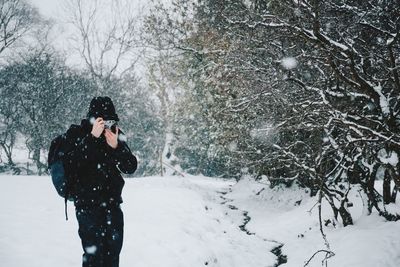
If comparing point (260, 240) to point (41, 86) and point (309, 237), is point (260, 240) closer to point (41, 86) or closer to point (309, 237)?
point (309, 237)

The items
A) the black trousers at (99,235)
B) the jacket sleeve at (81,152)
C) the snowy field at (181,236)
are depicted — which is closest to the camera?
the black trousers at (99,235)

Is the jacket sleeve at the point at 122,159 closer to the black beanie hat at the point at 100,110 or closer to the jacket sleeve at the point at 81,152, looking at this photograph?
the jacket sleeve at the point at 81,152

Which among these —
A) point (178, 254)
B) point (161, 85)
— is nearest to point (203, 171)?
point (161, 85)

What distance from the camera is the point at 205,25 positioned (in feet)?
45.0

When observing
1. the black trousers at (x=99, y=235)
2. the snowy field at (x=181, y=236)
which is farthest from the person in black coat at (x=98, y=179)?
the snowy field at (x=181, y=236)

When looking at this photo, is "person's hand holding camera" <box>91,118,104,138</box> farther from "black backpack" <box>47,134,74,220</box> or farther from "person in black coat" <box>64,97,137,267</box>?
"black backpack" <box>47,134,74,220</box>

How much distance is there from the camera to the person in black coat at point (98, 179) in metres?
3.13

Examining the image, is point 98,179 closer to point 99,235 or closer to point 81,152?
point 81,152

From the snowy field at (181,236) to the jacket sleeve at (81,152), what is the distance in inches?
74.9

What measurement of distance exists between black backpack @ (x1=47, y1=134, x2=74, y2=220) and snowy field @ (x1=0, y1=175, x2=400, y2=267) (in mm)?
1778

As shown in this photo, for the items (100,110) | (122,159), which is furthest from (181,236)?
(100,110)

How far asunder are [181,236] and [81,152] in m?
4.02

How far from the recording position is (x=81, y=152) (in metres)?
3.26

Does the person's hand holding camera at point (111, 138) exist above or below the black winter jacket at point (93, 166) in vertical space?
above
